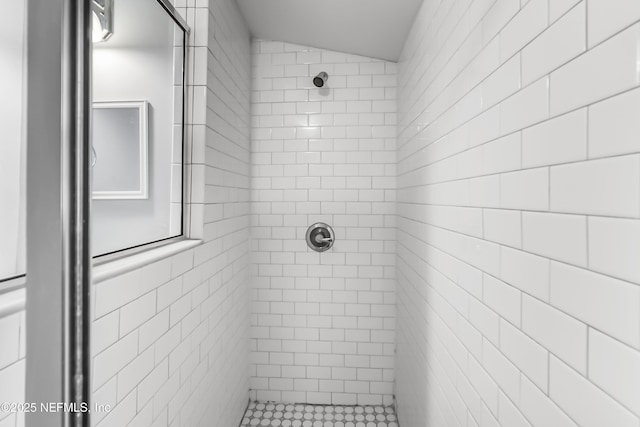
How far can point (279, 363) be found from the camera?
2568 millimetres

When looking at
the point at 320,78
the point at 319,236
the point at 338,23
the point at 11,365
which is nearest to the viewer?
the point at 11,365

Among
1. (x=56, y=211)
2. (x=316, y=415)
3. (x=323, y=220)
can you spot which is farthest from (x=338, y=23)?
(x=316, y=415)

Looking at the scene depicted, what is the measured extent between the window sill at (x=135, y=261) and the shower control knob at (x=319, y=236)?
1.08 metres

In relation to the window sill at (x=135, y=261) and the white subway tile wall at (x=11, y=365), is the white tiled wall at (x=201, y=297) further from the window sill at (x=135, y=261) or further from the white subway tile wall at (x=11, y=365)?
the white subway tile wall at (x=11, y=365)

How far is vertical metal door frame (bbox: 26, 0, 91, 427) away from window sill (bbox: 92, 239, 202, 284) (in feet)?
1.99

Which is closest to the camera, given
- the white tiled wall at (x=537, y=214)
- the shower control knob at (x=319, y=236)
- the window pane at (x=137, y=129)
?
the white tiled wall at (x=537, y=214)

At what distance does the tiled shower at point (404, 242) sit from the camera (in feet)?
1.87

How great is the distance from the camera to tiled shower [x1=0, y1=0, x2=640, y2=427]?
571 millimetres

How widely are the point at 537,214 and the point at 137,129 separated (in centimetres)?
134

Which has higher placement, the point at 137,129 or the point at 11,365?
the point at 137,129

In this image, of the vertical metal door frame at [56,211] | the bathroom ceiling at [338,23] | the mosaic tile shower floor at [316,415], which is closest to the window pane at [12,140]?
the vertical metal door frame at [56,211]

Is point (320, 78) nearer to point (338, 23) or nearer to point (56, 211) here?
point (338, 23)

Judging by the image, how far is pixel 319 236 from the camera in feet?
8.31

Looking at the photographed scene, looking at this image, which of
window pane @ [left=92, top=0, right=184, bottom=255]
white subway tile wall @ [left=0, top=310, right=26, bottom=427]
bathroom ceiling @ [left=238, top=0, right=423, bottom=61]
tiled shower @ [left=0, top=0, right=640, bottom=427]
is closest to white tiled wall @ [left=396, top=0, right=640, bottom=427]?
tiled shower @ [left=0, top=0, right=640, bottom=427]
